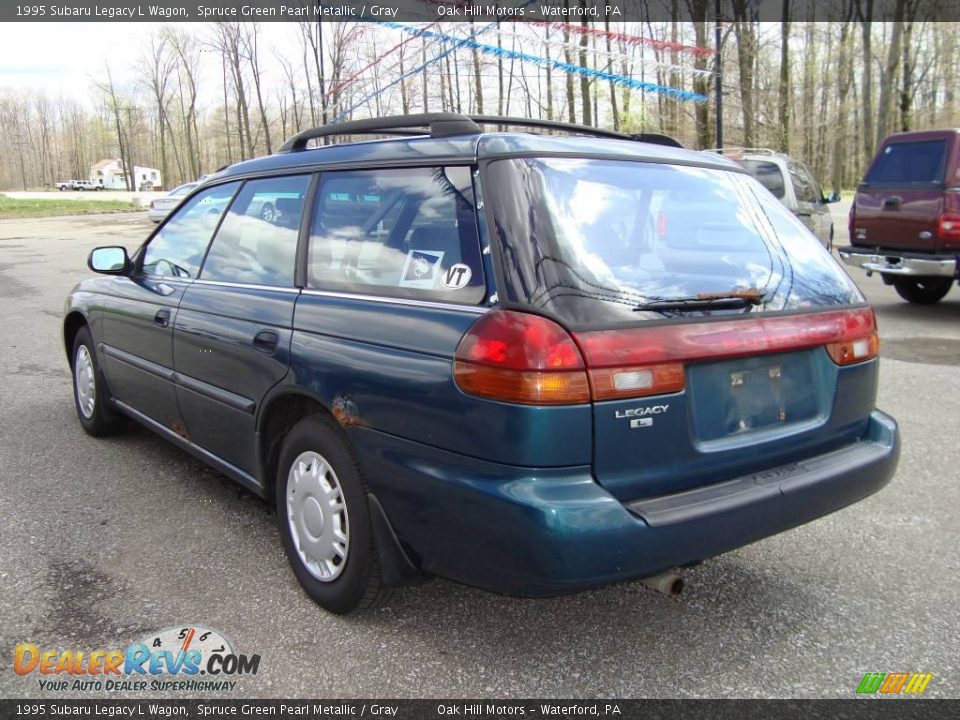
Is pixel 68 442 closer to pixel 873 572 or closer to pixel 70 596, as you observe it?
pixel 70 596

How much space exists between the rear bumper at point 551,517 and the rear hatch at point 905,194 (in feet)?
26.3

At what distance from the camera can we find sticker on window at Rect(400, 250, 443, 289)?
263cm

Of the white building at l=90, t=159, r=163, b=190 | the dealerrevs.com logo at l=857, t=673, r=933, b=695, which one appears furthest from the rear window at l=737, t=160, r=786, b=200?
the white building at l=90, t=159, r=163, b=190

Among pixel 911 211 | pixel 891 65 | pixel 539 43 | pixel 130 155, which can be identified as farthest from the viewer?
pixel 130 155

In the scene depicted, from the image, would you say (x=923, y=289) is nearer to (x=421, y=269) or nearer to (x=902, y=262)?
(x=902, y=262)

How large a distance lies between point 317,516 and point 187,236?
77.5 inches

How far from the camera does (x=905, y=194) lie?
9633 millimetres

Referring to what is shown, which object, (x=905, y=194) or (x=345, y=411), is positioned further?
(x=905, y=194)

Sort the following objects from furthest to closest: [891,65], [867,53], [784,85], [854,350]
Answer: [867,53], [891,65], [784,85], [854,350]

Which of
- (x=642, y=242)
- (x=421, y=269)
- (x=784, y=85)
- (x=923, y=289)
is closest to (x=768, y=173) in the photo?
(x=923, y=289)

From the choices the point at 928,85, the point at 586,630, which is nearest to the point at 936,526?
the point at 586,630

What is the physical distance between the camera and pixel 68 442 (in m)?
5.04

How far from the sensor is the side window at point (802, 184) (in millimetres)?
11953

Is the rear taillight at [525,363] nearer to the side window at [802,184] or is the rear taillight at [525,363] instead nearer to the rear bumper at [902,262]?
the rear bumper at [902,262]
